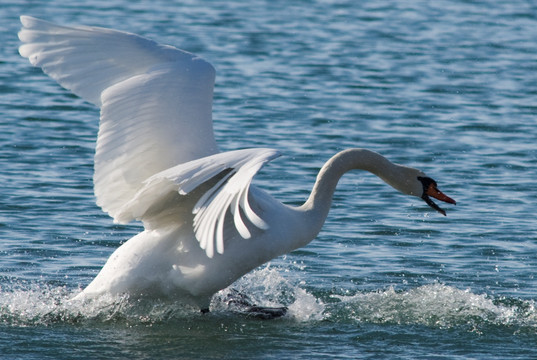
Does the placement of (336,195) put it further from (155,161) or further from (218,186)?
(218,186)

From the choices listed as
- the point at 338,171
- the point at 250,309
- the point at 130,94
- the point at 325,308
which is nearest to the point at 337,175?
the point at 338,171

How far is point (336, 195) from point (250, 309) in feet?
10.9

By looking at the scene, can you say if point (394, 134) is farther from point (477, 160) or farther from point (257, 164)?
point (257, 164)

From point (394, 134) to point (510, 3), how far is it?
11614 millimetres

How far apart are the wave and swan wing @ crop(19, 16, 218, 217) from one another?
2.36ft

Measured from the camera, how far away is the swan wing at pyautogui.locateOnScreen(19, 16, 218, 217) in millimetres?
8094

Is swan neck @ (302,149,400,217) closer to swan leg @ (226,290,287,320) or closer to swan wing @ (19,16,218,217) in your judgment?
swan wing @ (19,16,218,217)

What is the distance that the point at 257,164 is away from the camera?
6914 millimetres

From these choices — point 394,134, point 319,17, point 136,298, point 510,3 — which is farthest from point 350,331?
point 510,3

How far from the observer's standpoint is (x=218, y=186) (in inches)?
286

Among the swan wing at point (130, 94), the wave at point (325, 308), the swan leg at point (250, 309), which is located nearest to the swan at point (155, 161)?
the swan wing at point (130, 94)

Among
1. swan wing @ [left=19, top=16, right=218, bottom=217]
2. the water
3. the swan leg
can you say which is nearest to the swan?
swan wing @ [left=19, top=16, right=218, bottom=217]

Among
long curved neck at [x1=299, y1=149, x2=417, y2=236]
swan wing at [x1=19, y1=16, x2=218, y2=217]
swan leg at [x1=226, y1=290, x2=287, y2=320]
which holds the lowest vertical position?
swan leg at [x1=226, y1=290, x2=287, y2=320]

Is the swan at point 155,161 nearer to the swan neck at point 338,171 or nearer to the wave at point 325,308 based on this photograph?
the swan neck at point 338,171
